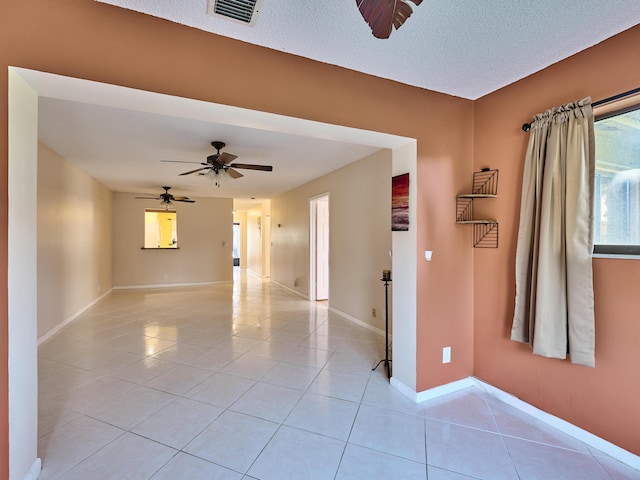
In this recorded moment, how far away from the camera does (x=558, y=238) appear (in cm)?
192

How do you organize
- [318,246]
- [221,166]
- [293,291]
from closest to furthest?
[221,166], [318,246], [293,291]

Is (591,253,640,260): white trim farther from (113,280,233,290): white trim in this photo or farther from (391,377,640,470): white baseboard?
(113,280,233,290): white trim

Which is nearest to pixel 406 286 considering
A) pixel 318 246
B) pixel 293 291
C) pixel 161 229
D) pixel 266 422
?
pixel 266 422

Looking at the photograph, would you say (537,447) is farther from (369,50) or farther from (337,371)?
(369,50)

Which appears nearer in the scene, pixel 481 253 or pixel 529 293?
pixel 529 293

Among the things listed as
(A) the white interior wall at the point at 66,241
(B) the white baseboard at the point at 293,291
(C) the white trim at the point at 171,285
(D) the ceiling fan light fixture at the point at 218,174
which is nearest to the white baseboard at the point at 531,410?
(D) the ceiling fan light fixture at the point at 218,174

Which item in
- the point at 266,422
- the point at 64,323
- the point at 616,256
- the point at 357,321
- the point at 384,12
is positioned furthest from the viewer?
the point at 357,321

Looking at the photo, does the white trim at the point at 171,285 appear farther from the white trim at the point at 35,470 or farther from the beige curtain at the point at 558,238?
the beige curtain at the point at 558,238

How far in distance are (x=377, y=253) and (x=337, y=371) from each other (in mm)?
1676

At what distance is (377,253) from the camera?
4.01 meters

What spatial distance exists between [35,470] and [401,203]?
2.82m

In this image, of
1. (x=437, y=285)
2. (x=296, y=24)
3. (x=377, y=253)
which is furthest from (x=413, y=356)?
(x=296, y=24)

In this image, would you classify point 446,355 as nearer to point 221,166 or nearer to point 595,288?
point 595,288

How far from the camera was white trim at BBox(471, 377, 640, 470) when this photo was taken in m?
1.70
